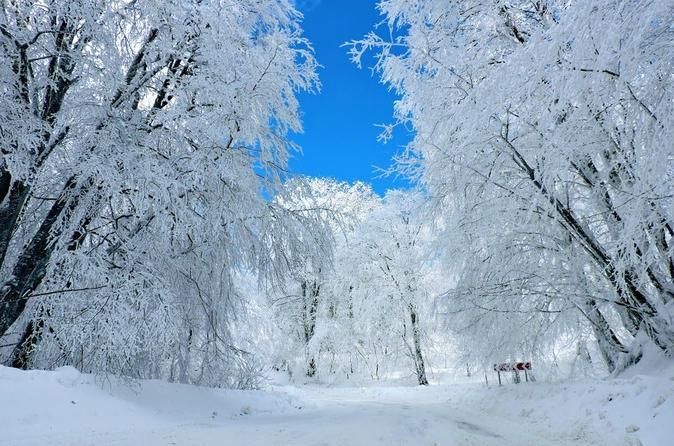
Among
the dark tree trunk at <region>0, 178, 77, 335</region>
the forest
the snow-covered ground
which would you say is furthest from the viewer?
the dark tree trunk at <region>0, 178, 77, 335</region>

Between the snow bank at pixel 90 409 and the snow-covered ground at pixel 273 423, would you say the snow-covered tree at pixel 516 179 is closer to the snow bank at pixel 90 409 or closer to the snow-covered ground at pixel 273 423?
the snow-covered ground at pixel 273 423

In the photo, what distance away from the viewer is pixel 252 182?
6.69 metres

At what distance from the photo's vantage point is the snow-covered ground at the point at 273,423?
4.10 meters

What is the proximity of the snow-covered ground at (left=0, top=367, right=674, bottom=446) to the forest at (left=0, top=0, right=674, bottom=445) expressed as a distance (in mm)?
620

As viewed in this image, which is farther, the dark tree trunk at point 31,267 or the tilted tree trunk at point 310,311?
the tilted tree trunk at point 310,311

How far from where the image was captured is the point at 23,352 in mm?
6070

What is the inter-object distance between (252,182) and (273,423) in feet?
11.1

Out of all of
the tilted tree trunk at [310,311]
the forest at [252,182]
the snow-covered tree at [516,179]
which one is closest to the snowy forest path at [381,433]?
the forest at [252,182]

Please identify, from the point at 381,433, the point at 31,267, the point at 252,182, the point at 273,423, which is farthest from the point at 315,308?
the point at 381,433

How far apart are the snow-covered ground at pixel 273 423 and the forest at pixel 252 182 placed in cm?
62

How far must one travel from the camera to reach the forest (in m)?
5.10

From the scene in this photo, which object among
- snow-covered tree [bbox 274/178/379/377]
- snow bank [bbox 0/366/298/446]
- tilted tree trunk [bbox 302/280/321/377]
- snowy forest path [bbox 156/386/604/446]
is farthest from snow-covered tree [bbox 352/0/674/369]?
tilted tree trunk [bbox 302/280/321/377]

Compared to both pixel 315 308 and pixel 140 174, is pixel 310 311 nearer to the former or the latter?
pixel 315 308

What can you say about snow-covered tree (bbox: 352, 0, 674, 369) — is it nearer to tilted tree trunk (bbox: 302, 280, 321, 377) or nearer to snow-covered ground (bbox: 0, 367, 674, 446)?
snow-covered ground (bbox: 0, 367, 674, 446)
